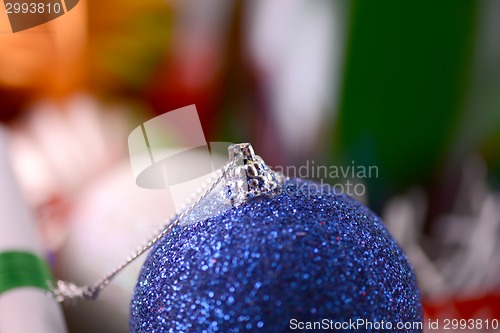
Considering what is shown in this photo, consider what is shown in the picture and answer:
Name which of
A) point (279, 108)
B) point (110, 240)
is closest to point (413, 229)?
point (279, 108)

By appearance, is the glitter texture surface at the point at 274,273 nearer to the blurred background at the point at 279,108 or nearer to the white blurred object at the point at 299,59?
the blurred background at the point at 279,108

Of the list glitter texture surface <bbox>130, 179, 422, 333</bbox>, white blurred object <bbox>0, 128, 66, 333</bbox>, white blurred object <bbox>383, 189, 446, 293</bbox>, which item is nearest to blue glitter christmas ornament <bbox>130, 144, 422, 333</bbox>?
glitter texture surface <bbox>130, 179, 422, 333</bbox>

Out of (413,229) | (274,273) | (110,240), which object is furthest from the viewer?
(413,229)

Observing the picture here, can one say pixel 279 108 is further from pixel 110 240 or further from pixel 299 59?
pixel 110 240

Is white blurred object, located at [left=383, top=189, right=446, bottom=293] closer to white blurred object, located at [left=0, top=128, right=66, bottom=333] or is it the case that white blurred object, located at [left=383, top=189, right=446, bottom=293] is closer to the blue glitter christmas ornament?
the blue glitter christmas ornament

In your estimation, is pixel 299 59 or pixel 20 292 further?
pixel 299 59

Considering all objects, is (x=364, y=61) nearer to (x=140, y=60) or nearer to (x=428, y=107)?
(x=428, y=107)

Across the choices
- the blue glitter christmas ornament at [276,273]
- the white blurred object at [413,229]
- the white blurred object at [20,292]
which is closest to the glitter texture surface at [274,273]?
the blue glitter christmas ornament at [276,273]
